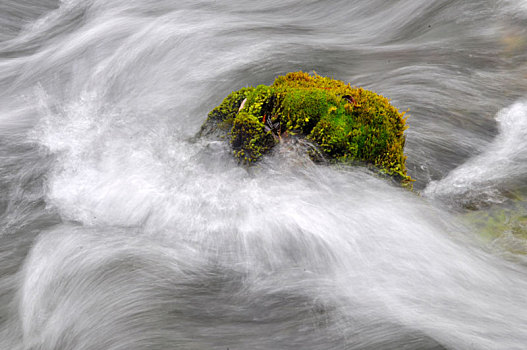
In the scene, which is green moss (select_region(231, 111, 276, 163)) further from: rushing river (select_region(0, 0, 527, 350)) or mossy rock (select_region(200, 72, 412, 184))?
rushing river (select_region(0, 0, 527, 350))

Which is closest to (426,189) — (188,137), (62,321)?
Answer: (188,137)

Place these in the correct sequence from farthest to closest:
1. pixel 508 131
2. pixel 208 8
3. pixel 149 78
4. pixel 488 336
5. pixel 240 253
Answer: pixel 208 8 < pixel 149 78 < pixel 508 131 < pixel 240 253 < pixel 488 336

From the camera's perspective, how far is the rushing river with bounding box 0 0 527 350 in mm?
3760

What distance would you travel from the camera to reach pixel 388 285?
388 cm

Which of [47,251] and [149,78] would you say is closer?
[47,251]

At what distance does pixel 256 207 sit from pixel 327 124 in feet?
3.63

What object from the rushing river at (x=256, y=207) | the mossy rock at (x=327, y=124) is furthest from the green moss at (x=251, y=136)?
the rushing river at (x=256, y=207)

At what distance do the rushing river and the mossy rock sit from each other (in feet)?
0.62

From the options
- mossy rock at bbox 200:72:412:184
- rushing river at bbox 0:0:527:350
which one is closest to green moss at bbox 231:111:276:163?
mossy rock at bbox 200:72:412:184

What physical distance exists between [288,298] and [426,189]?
2249 mm

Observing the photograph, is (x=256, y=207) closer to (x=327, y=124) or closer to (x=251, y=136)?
(x=251, y=136)

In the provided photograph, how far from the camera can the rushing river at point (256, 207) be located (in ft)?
12.3

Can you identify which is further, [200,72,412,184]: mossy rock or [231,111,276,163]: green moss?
[231,111,276,163]: green moss

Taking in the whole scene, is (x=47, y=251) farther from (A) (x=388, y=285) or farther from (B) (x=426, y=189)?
(B) (x=426, y=189)
